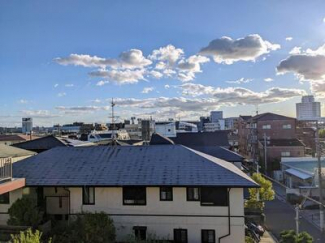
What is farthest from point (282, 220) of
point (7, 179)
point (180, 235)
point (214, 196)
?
point (7, 179)

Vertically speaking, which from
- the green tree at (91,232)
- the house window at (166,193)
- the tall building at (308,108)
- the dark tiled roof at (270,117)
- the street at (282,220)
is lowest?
the street at (282,220)

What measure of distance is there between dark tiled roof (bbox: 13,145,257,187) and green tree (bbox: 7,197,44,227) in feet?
3.66

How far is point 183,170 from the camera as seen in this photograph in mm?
13750

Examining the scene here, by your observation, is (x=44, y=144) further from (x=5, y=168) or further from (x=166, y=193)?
(x=166, y=193)

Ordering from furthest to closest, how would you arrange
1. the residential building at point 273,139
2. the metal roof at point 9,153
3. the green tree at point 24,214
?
the residential building at point 273,139 → the metal roof at point 9,153 → the green tree at point 24,214

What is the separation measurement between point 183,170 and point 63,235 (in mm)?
5545

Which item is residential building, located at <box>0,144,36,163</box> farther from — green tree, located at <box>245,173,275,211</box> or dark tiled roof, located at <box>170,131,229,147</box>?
dark tiled roof, located at <box>170,131,229,147</box>

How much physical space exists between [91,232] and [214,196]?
5.12 meters

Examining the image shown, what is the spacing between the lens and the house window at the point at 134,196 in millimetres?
13398

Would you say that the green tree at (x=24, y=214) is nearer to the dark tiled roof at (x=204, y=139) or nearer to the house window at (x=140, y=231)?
the house window at (x=140, y=231)

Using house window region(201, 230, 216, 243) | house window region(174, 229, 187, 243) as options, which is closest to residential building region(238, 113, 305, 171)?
house window region(201, 230, 216, 243)

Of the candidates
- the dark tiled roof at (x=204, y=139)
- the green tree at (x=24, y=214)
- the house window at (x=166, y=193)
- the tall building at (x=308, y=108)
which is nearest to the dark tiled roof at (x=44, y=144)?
the green tree at (x=24, y=214)

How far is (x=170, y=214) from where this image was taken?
13.2 meters

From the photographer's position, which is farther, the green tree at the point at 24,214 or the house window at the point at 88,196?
the house window at the point at 88,196
